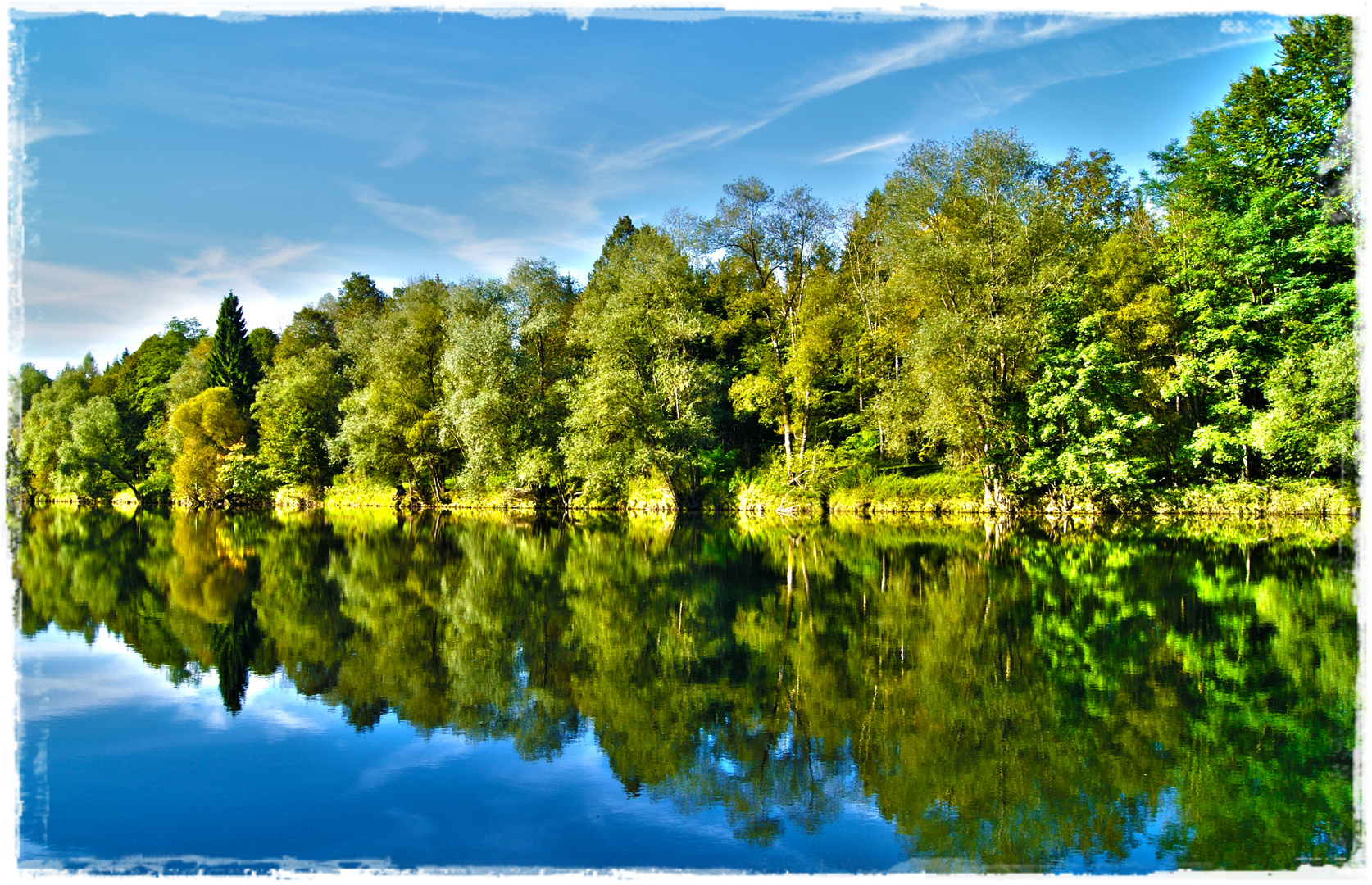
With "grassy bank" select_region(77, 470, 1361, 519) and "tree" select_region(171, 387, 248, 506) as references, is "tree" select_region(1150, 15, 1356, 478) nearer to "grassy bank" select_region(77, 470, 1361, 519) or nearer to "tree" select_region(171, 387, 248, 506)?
"grassy bank" select_region(77, 470, 1361, 519)

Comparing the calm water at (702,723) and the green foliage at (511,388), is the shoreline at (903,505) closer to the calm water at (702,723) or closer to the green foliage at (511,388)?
the green foliage at (511,388)

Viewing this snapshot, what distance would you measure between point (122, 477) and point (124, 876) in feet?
240

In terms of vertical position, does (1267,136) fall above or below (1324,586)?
above

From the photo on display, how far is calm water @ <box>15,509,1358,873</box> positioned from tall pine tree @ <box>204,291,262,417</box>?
185 feet

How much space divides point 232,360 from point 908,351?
2265 inches

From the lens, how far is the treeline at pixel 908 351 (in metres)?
33.1

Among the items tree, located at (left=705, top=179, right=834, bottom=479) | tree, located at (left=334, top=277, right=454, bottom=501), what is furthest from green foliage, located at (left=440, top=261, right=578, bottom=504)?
tree, located at (left=705, top=179, right=834, bottom=479)

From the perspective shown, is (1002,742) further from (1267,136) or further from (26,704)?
(1267,136)

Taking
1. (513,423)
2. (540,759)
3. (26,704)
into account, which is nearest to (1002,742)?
(540,759)

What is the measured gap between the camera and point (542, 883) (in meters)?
4.77

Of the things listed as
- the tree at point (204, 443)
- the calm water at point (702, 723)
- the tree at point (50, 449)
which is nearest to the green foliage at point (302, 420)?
the tree at point (204, 443)

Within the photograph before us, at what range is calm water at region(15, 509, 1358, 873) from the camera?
19.2 ft

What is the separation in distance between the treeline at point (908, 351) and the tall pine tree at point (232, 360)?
344 inches

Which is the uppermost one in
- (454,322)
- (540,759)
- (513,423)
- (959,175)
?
(959,175)
